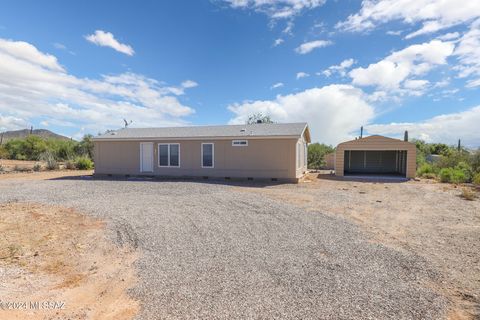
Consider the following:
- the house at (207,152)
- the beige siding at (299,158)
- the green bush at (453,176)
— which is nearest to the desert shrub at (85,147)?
the house at (207,152)

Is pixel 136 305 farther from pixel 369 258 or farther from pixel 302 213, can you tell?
pixel 302 213

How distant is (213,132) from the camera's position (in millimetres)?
15438

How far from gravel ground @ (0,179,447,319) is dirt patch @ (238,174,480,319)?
267 mm

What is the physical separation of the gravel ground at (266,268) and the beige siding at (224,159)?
677cm

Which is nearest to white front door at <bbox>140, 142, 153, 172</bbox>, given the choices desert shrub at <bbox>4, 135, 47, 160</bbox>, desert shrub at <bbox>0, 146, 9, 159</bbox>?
desert shrub at <bbox>4, 135, 47, 160</bbox>

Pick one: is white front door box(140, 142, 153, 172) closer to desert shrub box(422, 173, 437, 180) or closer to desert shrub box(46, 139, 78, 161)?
desert shrub box(46, 139, 78, 161)

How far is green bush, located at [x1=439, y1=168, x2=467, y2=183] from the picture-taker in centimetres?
1453

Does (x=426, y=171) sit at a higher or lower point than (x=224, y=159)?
lower

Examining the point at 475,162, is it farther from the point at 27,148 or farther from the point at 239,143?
the point at 27,148

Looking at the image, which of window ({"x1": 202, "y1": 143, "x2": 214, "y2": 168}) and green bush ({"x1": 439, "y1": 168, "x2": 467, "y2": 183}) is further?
window ({"x1": 202, "y1": 143, "x2": 214, "y2": 168})

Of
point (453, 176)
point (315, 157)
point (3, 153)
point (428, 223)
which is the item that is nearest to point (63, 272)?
point (428, 223)

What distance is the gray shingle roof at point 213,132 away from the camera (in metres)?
14.2

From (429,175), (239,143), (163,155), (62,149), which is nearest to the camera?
(239,143)

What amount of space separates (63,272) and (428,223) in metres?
7.24
